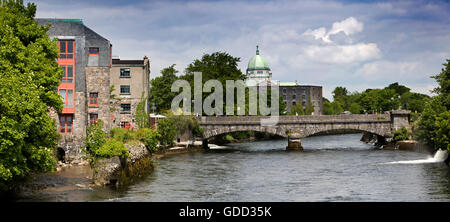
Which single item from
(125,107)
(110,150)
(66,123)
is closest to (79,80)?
(66,123)

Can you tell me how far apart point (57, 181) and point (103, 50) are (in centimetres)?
2036

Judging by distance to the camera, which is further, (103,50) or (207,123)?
(207,123)

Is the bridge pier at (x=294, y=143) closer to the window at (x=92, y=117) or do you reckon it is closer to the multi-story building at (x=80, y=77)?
the multi-story building at (x=80, y=77)

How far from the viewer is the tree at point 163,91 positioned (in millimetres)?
107688

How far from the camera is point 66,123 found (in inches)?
1997

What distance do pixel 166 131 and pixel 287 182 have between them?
108 ft

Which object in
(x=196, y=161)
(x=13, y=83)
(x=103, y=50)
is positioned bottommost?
(x=196, y=161)

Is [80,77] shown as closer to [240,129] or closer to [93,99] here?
[93,99]

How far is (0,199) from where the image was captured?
1136 inches

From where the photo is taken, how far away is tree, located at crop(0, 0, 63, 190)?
2455 centimetres

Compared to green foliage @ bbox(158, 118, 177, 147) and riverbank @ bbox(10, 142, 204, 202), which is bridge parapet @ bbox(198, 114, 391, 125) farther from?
riverbank @ bbox(10, 142, 204, 202)

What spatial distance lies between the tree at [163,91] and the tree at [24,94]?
70948mm
